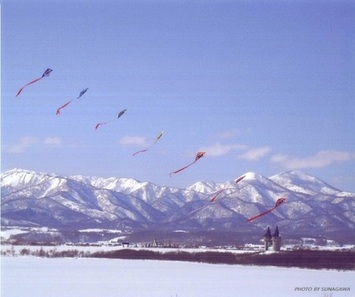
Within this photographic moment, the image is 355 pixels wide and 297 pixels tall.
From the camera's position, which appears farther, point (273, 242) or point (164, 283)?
point (273, 242)

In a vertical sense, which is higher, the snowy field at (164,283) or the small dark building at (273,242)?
the small dark building at (273,242)

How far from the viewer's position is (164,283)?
3047cm

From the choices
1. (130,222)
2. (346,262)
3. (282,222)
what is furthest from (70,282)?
(130,222)

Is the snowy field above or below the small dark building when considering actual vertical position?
below

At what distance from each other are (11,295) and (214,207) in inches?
6772

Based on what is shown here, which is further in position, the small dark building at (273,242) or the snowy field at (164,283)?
the small dark building at (273,242)

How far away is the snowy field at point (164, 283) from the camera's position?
26.5 meters

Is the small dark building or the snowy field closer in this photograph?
the snowy field

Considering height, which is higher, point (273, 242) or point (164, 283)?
point (273, 242)

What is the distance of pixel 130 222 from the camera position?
180m

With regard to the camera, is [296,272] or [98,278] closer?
[98,278]

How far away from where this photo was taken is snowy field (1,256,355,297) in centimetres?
2652

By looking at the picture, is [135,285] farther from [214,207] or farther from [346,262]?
[214,207]

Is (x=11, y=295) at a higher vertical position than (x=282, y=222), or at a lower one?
lower
